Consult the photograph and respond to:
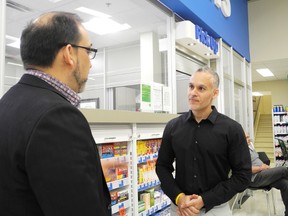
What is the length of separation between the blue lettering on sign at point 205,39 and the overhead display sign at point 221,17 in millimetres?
143

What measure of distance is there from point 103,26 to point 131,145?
348cm

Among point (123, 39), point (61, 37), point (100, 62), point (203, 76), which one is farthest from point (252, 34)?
point (61, 37)

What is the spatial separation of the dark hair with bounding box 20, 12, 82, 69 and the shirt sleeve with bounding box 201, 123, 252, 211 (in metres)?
1.18

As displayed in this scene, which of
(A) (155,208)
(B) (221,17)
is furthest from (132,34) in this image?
(A) (155,208)

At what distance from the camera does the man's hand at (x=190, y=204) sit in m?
1.58

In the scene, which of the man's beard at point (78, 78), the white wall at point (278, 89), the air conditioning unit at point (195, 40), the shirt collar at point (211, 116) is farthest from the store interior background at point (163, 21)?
the white wall at point (278, 89)

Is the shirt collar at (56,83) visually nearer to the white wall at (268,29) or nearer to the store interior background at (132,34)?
the store interior background at (132,34)

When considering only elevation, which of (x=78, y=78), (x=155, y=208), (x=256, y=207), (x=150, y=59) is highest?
(x=150, y=59)

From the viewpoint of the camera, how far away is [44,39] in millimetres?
870

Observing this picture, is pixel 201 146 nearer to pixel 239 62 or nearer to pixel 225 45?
pixel 225 45

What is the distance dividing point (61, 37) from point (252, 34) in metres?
7.48

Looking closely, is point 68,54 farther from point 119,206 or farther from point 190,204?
point 119,206

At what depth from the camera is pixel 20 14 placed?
409cm

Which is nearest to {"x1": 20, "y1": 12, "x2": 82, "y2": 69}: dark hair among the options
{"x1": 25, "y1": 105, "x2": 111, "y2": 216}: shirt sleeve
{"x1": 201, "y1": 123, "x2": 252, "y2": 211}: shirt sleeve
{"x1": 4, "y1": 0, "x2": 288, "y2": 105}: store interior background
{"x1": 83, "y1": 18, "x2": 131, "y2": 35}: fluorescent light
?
{"x1": 25, "y1": 105, "x2": 111, "y2": 216}: shirt sleeve
